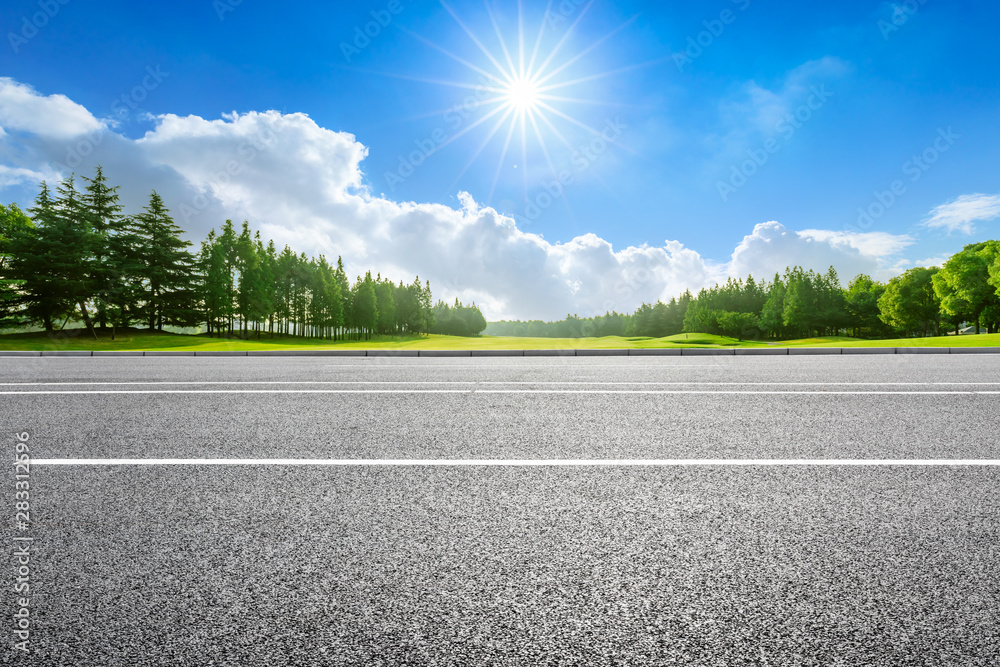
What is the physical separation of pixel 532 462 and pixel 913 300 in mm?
79781

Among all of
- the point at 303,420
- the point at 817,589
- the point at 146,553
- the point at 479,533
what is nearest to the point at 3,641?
the point at 146,553

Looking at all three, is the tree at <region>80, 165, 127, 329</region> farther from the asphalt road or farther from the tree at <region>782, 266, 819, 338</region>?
the tree at <region>782, 266, 819, 338</region>

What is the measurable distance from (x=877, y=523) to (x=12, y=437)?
8209mm

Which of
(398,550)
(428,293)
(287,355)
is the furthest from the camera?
(428,293)

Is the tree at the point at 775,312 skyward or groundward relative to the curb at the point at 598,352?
skyward

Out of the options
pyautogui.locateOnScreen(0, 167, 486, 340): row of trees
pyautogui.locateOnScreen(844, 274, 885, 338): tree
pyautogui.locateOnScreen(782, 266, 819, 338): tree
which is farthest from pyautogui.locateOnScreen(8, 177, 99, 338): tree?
pyautogui.locateOnScreen(844, 274, 885, 338): tree

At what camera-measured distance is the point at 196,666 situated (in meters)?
1.84

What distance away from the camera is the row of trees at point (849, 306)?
49.6m

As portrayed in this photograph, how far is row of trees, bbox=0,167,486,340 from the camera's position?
1511 inches

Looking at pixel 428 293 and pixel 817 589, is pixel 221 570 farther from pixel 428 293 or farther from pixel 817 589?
pixel 428 293

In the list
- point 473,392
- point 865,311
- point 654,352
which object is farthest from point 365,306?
point 865,311

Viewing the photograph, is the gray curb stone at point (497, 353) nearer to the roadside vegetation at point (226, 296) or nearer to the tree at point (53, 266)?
the roadside vegetation at point (226, 296)

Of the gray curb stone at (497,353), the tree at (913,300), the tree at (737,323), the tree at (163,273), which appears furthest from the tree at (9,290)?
the tree at (913,300)

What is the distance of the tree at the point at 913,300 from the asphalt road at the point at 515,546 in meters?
74.4
